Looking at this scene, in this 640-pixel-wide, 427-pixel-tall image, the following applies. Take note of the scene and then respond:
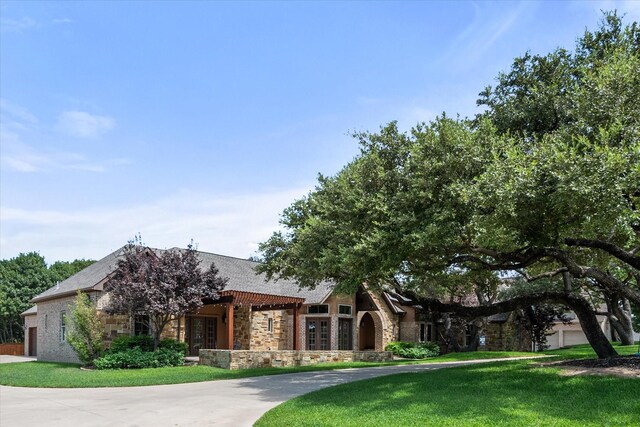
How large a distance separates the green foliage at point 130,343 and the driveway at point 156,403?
5.32m

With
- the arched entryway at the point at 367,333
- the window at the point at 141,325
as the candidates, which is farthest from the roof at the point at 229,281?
the arched entryway at the point at 367,333

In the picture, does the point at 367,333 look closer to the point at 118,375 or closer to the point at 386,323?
the point at 386,323

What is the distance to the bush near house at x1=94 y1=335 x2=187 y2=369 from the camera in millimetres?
22156

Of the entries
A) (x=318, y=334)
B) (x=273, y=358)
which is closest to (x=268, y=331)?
(x=318, y=334)

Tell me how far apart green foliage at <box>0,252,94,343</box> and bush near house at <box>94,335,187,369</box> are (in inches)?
1355

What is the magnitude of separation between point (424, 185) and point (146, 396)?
9.05 m

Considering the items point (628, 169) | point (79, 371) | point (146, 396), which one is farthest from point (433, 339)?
point (628, 169)

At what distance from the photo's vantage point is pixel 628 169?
1092 centimetres

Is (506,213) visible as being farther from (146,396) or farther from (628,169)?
(146,396)

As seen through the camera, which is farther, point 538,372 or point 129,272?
point 129,272

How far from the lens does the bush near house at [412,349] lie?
33.6m

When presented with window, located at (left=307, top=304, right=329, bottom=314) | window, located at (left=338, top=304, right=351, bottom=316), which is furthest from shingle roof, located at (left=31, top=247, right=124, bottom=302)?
window, located at (left=338, top=304, right=351, bottom=316)

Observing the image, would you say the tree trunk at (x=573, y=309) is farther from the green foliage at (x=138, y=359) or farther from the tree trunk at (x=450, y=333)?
the tree trunk at (x=450, y=333)

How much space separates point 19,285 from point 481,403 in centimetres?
5453
